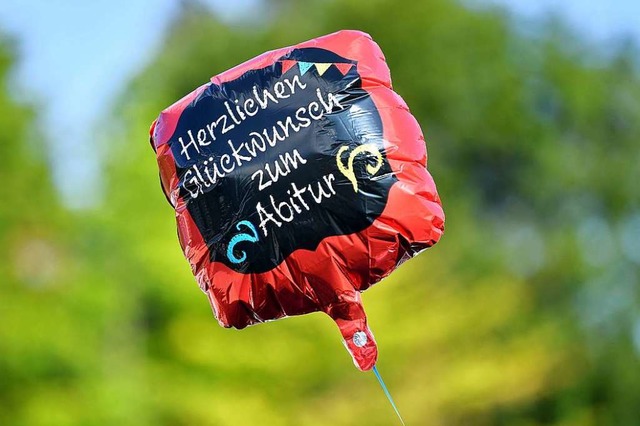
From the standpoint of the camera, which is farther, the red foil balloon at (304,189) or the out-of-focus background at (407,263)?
the out-of-focus background at (407,263)

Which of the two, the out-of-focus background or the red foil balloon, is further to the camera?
the out-of-focus background

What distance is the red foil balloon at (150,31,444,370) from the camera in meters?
6.16

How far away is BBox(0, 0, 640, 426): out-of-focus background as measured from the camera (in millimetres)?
22250

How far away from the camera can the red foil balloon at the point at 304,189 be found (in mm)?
6160

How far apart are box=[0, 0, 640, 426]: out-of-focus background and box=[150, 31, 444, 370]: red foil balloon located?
15.1 meters

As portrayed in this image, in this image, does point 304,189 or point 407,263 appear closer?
point 304,189

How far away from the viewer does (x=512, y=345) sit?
27172 mm

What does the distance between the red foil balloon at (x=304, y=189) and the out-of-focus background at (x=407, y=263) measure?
49.5 feet

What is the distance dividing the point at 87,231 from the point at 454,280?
7.91m

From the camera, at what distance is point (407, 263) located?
25.5 meters

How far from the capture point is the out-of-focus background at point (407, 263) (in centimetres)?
2225

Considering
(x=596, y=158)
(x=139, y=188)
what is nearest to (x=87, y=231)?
(x=139, y=188)

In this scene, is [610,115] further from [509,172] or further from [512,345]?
[512,345]

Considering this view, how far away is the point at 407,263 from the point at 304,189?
763 inches
